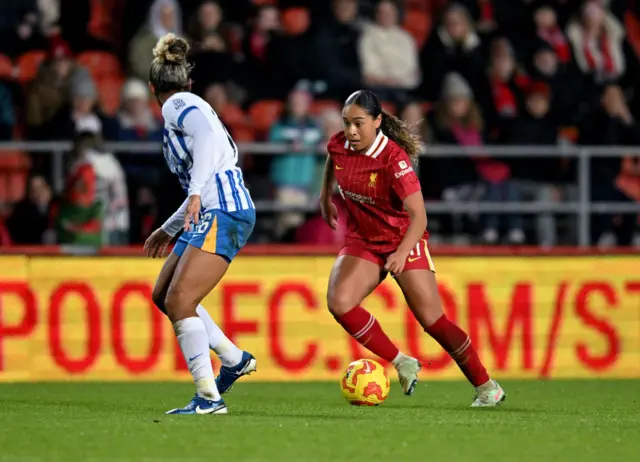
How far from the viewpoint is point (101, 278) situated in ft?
38.0

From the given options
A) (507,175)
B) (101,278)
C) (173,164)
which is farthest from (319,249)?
(173,164)

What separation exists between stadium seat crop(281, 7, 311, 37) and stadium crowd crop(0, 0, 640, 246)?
0.03m

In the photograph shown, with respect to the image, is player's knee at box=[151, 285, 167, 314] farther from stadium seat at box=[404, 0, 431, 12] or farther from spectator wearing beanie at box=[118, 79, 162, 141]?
stadium seat at box=[404, 0, 431, 12]

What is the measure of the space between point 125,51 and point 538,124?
14.9ft

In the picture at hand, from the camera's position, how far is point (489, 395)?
8.74 m

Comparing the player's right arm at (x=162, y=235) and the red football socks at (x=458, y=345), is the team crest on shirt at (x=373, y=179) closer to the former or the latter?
the red football socks at (x=458, y=345)

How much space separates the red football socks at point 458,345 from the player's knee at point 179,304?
5.52 ft

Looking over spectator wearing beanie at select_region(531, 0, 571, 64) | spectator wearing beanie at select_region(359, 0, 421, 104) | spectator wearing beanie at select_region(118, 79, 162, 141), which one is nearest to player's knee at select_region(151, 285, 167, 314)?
spectator wearing beanie at select_region(118, 79, 162, 141)

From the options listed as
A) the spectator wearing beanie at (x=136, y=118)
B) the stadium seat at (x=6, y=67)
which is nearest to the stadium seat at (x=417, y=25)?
the spectator wearing beanie at (x=136, y=118)

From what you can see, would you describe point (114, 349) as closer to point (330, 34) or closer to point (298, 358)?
point (298, 358)

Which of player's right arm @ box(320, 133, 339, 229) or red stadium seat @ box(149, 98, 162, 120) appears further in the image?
red stadium seat @ box(149, 98, 162, 120)

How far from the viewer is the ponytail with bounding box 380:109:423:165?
8.73m

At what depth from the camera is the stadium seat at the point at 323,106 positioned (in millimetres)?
13914

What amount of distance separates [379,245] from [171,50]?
1.86 m
